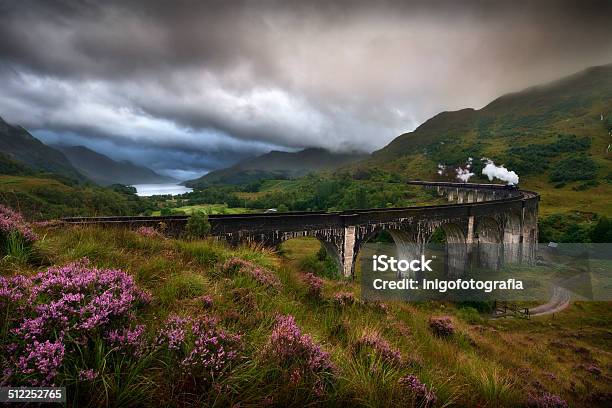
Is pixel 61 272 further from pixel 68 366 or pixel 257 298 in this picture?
pixel 257 298

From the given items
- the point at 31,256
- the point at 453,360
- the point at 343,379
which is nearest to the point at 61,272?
the point at 31,256

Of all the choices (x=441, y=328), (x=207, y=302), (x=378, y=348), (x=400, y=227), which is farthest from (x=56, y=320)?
(x=400, y=227)

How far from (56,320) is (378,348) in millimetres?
3608

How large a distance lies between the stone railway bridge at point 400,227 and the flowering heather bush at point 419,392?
7.72 m

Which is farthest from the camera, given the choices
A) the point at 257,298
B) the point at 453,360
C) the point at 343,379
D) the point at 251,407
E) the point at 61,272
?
the point at 453,360

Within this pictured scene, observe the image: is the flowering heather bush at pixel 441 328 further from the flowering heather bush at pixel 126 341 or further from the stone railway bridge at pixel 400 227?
the stone railway bridge at pixel 400 227

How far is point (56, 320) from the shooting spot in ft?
8.02

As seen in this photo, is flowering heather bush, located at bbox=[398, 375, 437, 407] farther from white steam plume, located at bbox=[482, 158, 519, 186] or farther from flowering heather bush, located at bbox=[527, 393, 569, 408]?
white steam plume, located at bbox=[482, 158, 519, 186]

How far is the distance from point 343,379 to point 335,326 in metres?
1.97

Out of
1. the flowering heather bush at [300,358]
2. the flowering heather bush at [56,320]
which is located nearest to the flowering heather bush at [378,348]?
the flowering heather bush at [300,358]

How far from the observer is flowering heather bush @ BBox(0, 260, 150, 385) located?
202 cm

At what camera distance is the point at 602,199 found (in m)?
92.7

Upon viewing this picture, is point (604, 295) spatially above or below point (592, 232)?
below

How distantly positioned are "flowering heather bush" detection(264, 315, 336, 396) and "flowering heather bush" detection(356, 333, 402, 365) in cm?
105
